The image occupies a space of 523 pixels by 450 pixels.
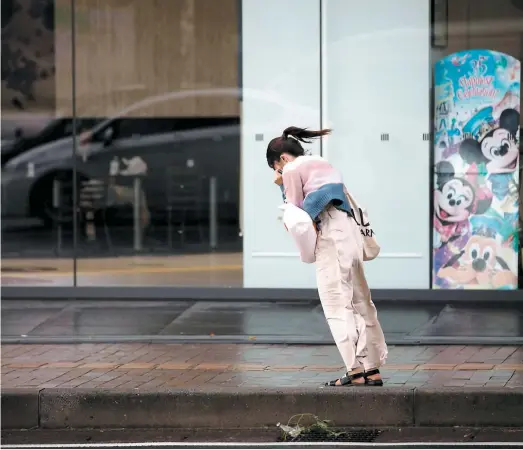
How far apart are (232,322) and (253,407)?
130 inches

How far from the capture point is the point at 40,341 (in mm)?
9672

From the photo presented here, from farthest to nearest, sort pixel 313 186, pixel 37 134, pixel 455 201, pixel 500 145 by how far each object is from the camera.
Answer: pixel 37 134 < pixel 455 201 < pixel 500 145 < pixel 313 186

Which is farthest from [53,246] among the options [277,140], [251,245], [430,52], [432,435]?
[432,435]

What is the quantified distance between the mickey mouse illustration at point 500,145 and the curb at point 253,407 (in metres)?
4.75

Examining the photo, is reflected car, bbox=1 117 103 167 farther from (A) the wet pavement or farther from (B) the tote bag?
(B) the tote bag

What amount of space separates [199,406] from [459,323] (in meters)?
3.70

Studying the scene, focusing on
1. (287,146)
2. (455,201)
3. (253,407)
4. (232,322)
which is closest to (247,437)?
(253,407)

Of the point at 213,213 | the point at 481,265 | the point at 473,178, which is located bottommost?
the point at 481,265

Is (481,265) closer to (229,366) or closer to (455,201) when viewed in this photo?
(455,201)

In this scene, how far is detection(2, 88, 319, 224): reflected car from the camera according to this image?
11977mm

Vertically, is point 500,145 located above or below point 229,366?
above

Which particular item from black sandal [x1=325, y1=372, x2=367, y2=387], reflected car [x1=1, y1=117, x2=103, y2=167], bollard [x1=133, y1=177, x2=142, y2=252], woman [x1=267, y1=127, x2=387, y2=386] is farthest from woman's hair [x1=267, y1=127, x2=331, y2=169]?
reflected car [x1=1, y1=117, x2=103, y2=167]

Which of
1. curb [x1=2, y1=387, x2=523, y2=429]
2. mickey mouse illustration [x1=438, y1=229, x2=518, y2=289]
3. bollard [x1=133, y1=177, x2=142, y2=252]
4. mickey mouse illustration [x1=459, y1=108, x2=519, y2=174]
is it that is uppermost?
mickey mouse illustration [x1=459, y1=108, x2=519, y2=174]

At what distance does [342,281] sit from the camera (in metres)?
7.56
